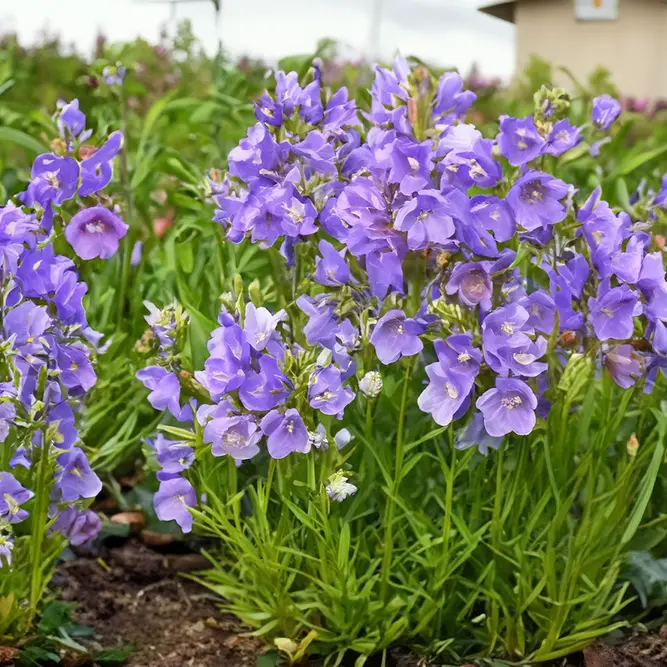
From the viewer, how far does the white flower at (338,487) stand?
1409mm

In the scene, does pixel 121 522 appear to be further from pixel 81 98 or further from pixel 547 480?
pixel 81 98

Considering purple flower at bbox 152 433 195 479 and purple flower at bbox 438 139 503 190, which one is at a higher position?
purple flower at bbox 438 139 503 190

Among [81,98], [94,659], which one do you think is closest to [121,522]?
[94,659]

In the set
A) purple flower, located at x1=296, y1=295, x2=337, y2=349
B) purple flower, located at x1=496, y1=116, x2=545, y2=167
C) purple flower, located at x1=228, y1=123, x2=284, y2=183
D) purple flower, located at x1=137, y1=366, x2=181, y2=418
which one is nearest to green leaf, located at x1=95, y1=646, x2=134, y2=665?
purple flower, located at x1=137, y1=366, x2=181, y2=418

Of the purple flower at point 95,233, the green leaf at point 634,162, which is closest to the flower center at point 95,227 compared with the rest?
the purple flower at point 95,233

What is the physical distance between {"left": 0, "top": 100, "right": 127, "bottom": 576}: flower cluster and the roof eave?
3898mm

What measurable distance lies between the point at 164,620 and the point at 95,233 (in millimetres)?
839

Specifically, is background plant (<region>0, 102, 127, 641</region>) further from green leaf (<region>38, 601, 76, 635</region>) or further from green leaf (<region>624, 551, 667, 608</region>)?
green leaf (<region>624, 551, 667, 608</region>)

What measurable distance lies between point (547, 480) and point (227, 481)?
25.2 inches

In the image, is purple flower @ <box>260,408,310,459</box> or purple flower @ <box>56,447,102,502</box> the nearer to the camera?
purple flower @ <box>260,408,310,459</box>

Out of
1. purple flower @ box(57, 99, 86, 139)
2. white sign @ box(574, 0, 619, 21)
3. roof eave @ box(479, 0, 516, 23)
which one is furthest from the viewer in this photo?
white sign @ box(574, 0, 619, 21)

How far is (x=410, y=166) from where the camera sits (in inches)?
54.5

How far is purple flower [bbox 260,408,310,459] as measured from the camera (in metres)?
1.41

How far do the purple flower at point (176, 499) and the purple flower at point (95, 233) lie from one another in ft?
1.54
